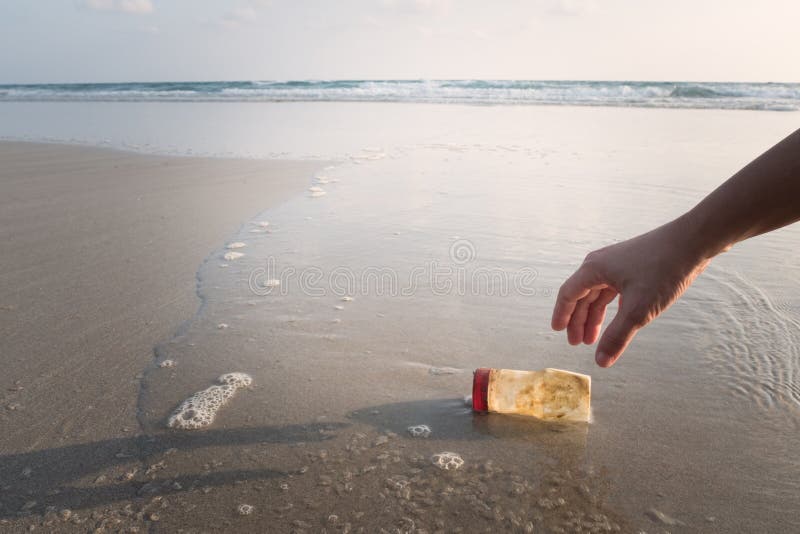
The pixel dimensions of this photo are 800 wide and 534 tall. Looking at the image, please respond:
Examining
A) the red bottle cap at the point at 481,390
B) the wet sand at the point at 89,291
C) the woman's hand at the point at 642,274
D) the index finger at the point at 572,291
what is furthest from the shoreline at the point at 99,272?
the woman's hand at the point at 642,274

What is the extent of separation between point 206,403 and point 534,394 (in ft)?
3.66

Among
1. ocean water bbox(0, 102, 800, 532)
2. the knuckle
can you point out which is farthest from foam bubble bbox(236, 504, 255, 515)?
the knuckle

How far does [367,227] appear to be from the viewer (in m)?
3.86

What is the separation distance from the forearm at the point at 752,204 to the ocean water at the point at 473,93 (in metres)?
15.9

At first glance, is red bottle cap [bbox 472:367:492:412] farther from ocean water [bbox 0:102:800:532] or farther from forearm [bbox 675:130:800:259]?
forearm [bbox 675:130:800:259]

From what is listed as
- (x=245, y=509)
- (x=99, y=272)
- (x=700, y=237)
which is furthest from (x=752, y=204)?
(x=99, y=272)

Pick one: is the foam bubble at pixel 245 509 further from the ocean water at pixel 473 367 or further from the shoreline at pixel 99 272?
the shoreline at pixel 99 272

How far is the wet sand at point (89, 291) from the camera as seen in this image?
5.21 ft

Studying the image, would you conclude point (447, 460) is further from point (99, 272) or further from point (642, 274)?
point (99, 272)

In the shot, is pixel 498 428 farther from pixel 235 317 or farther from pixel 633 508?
pixel 235 317

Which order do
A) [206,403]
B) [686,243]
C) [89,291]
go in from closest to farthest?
[686,243], [206,403], [89,291]

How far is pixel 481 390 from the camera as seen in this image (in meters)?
1.71

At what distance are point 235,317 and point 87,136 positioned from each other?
901 cm

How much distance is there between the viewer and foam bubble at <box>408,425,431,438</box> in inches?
64.7
